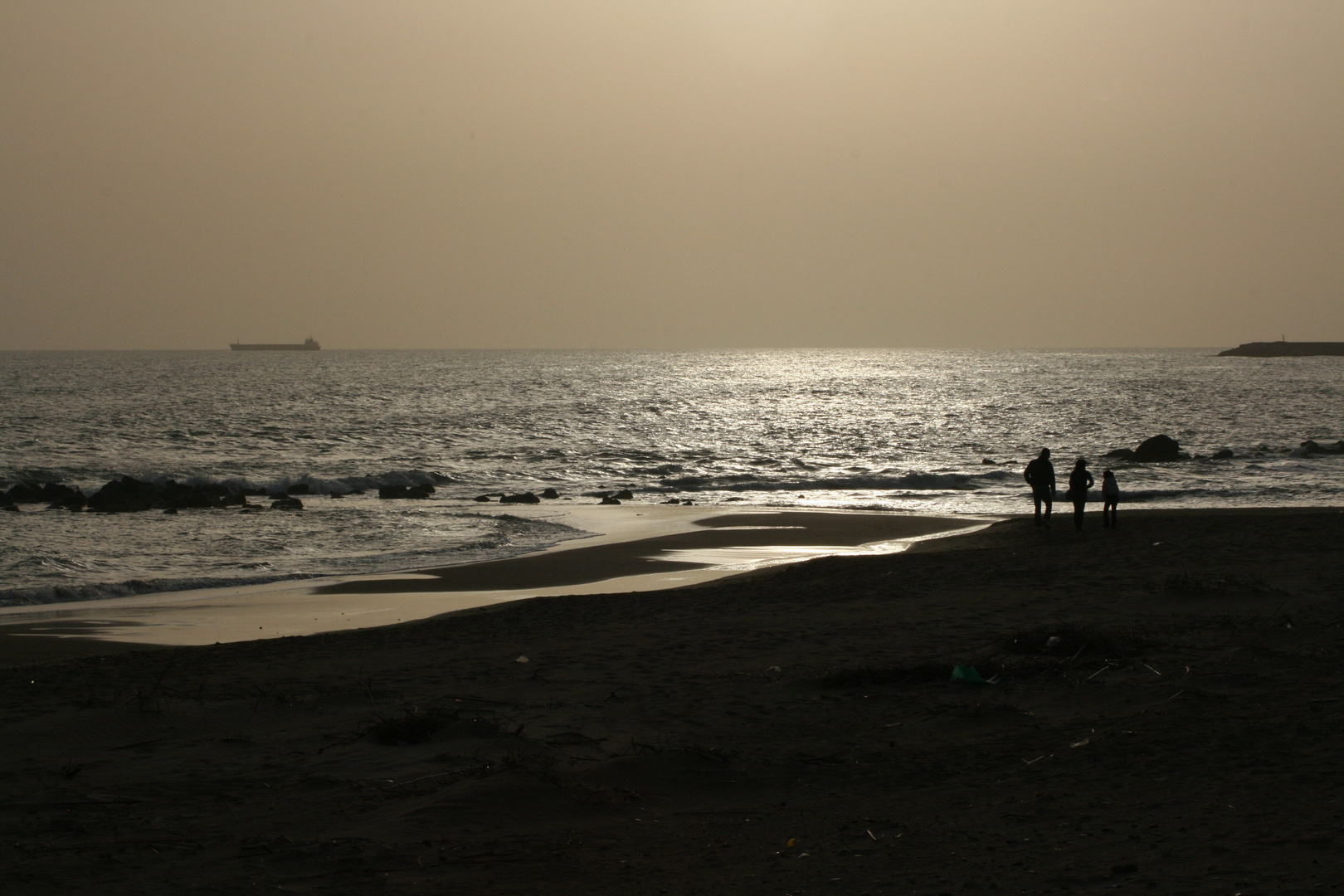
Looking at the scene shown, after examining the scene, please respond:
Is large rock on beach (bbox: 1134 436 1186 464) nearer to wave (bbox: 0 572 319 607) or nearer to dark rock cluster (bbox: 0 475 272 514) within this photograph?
dark rock cluster (bbox: 0 475 272 514)

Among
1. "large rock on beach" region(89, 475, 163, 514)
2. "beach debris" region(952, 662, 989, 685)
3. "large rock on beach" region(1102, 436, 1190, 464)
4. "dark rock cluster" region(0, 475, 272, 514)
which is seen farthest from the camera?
"large rock on beach" region(1102, 436, 1190, 464)

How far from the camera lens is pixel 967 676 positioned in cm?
848

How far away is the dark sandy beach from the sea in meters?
8.95

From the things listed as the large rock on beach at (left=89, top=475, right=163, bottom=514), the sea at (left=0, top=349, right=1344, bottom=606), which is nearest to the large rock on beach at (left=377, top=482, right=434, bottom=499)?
the sea at (left=0, top=349, right=1344, bottom=606)

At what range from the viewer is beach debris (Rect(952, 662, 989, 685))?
333 inches

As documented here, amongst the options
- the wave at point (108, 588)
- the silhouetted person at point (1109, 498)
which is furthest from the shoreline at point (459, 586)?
the silhouetted person at point (1109, 498)

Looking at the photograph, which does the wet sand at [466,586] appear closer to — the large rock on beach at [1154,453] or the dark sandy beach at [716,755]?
the dark sandy beach at [716,755]

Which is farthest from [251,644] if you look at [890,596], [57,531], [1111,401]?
[1111,401]

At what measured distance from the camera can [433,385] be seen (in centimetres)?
10681

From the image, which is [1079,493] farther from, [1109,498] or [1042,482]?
[1042,482]

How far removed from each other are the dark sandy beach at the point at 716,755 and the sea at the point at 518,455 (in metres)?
8.95

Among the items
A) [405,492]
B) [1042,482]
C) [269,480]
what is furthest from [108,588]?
[269,480]

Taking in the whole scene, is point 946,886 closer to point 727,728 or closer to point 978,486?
point 727,728

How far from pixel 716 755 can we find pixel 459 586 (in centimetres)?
1014
